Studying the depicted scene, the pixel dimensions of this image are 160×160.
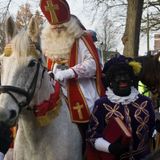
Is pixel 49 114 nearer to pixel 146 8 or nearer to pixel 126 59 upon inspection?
pixel 126 59

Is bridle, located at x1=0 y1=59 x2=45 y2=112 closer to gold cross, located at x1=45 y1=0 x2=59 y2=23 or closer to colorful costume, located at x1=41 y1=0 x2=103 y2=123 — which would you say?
colorful costume, located at x1=41 y1=0 x2=103 y2=123

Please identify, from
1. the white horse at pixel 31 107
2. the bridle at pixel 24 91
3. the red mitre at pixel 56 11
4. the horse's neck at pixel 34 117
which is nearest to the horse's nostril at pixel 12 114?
the white horse at pixel 31 107

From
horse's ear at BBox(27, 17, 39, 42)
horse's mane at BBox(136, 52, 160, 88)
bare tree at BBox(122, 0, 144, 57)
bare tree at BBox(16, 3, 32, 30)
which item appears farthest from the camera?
bare tree at BBox(122, 0, 144, 57)

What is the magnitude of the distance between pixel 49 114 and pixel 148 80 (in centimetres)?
355

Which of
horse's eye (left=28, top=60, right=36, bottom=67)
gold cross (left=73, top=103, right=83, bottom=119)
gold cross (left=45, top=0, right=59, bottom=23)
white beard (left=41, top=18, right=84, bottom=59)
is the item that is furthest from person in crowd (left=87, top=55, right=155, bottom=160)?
gold cross (left=45, top=0, right=59, bottom=23)

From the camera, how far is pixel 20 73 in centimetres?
400

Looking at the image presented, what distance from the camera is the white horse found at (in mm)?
3928

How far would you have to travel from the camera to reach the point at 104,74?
4.82 m

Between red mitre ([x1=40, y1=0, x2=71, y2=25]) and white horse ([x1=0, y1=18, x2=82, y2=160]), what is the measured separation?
771 mm

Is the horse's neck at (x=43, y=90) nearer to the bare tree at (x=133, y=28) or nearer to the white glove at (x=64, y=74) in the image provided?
the white glove at (x=64, y=74)

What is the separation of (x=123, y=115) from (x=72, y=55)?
96 cm

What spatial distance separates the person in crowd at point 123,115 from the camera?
4395 mm

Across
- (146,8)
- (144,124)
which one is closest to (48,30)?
(144,124)

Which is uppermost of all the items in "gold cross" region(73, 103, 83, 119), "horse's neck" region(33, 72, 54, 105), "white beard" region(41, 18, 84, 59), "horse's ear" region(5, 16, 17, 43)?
"horse's ear" region(5, 16, 17, 43)
